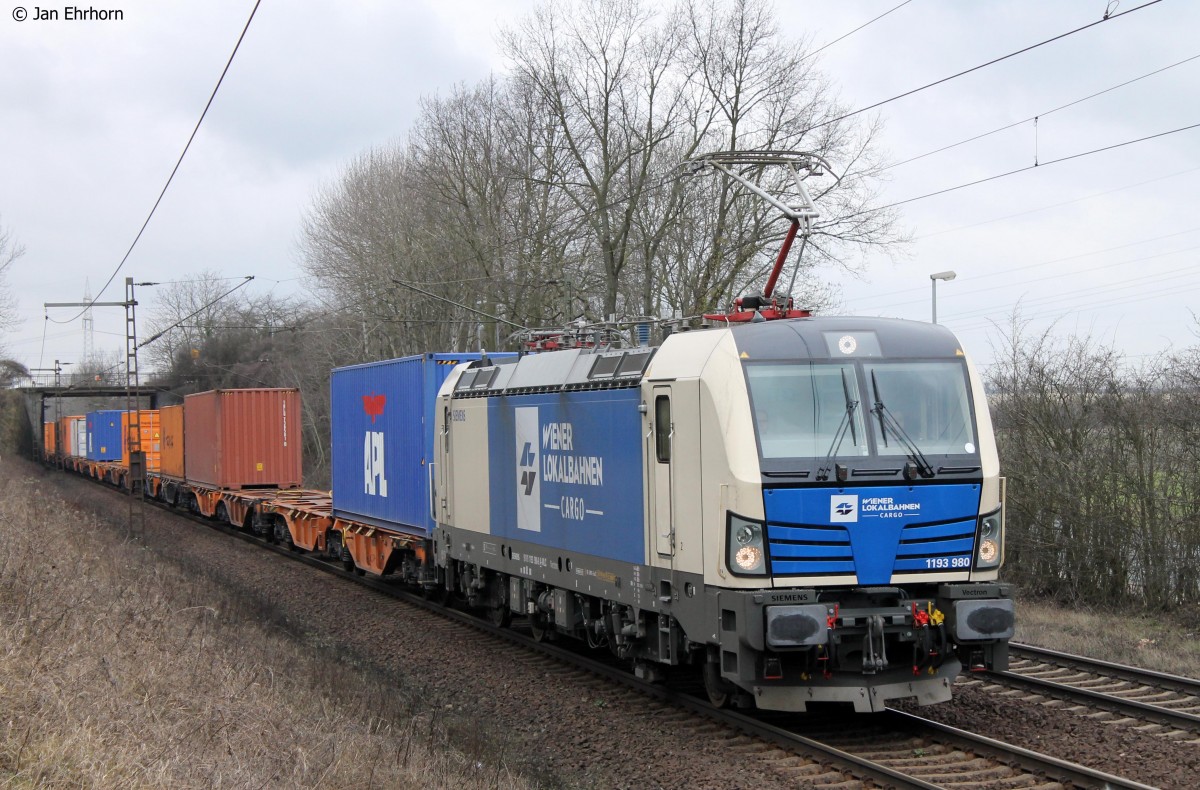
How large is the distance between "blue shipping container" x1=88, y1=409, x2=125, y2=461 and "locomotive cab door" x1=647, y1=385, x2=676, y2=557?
39.3m

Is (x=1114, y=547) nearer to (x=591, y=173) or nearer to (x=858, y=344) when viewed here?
(x=858, y=344)

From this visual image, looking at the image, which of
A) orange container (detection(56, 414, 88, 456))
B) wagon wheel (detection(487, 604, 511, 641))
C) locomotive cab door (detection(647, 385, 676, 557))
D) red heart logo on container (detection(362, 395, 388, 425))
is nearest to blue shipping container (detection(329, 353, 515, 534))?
red heart logo on container (detection(362, 395, 388, 425))

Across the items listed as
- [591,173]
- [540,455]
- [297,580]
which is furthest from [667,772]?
[591,173]

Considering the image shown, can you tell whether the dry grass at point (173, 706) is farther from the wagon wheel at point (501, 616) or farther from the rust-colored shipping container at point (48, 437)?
the rust-colored shipping container at point (48, 437)

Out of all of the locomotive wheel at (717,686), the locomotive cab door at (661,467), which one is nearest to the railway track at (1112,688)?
the locomotive wheel at (717,686)

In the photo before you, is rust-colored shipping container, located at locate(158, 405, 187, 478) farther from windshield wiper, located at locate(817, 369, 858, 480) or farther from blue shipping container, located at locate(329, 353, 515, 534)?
windshield wiper, located at locate(817, 369, 858, 480)

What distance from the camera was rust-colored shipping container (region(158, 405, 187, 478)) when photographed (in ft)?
109

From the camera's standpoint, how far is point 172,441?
34688mm

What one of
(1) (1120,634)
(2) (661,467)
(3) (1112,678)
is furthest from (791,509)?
(1) (1120,634)

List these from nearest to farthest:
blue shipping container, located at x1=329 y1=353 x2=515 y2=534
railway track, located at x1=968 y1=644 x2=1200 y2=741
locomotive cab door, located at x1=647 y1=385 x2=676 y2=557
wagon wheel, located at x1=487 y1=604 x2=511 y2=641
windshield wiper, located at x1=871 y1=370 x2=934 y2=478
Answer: windshield wiper, located at x1=871 y1=370 x2=934 y2=478 < railway track, located at x1=968 y1=644 x2=1200 y2=741 < locomotive cab door, located at x1=647 y1=385 x2=676 y2=557 < wagon wheel, located at x1=487 y1=604 x2=511 y2=641 < blue shipping container, located at x1=329 y1=353 x2=515 y2=534

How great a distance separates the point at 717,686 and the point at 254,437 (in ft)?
65.7

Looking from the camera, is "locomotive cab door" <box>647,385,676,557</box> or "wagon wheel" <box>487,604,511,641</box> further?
"wagon wheel" <box>487,604,511,641</box>

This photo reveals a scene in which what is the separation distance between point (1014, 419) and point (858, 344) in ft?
31.1

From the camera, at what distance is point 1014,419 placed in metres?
17.1
